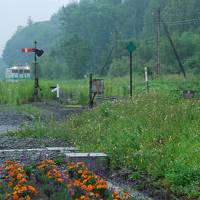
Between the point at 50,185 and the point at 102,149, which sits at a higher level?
the point at 50,185

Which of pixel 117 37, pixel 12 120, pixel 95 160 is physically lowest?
pixel 12 120

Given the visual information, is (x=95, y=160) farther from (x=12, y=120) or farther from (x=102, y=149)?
(x=12, y=120)

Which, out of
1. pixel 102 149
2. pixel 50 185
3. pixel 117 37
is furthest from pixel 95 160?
pixel 117 37

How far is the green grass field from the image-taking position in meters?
8.11

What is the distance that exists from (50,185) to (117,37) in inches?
2610

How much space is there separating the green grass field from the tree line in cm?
4472

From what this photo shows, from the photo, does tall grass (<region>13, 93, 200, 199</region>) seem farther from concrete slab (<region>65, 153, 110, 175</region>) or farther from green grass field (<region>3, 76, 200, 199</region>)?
concrete slab (<region>65, 153, 110, 175</region>)

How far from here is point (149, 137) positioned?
412 inches

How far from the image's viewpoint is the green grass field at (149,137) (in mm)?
8109

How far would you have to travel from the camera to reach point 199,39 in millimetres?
66875

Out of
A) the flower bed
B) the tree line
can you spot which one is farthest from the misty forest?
the tree line

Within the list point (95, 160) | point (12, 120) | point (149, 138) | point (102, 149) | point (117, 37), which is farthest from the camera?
point (117, 37)

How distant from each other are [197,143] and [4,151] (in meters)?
3.97

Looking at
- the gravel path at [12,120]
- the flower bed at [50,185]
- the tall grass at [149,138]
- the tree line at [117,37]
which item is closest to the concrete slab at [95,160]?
the tall grass at [149,138]
